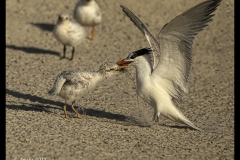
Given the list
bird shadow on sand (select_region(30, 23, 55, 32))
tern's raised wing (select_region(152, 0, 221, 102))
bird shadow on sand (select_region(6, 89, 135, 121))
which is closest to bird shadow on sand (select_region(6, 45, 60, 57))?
bird shadow on sand (select_region(30, 23, 55, 32))

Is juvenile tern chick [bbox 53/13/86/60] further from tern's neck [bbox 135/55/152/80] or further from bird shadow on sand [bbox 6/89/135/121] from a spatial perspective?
tern's neck [bbox 135/55/152/80]

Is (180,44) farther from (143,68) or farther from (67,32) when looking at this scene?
(67,32)

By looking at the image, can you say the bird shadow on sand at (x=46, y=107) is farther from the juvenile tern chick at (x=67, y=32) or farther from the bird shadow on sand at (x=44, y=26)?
the bird shadow on sand at (x=44, y=26)

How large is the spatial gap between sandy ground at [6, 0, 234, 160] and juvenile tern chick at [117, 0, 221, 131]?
0.34 m

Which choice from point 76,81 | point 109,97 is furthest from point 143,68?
point 109,97

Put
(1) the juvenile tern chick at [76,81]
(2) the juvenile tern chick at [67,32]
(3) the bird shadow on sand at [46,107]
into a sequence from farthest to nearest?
1. (2) the juvenile tern chick at [67,32]
2. (3) the bird shadow on sand at [46,107]
3. (1) the juvenile tern chick at [76,81]

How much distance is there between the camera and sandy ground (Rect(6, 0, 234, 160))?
5395 mm

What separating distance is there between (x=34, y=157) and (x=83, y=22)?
5.65 metres

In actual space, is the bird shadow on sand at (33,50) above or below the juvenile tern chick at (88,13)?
below

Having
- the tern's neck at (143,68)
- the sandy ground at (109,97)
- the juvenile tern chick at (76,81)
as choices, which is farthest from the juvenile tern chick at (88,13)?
the tern's neck at (143,68)

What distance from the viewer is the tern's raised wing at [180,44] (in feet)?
18.1

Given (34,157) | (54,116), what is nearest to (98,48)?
(54,116)

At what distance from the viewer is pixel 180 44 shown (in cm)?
568

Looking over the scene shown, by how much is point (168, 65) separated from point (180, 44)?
12.5 inches
